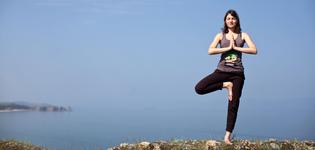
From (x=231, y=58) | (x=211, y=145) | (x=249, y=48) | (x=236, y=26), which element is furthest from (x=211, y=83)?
(x=211, y=145)

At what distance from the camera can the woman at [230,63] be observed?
35.8ft

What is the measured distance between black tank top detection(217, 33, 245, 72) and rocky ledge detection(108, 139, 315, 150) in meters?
2.24

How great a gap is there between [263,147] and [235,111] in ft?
6.38

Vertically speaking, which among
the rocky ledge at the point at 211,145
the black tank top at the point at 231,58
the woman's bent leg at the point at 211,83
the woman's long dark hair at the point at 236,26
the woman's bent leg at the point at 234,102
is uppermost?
the woman's long dark hair at the point at 236,26

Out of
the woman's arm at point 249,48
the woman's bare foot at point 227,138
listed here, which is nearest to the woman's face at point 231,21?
the woman's arm at point 249,48

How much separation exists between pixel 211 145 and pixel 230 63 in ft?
8.05

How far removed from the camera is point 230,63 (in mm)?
10977

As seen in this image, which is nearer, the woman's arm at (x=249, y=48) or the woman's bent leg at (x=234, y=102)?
the woman's arm at (x=249, y=48)

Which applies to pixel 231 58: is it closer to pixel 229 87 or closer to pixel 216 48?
pixel 216 48

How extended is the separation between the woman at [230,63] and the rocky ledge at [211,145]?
1029 millimetres

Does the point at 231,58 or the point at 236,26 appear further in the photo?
the point at 236,26

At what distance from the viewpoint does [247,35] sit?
1108 cm

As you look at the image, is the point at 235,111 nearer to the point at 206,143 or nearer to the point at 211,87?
the point at 211,87

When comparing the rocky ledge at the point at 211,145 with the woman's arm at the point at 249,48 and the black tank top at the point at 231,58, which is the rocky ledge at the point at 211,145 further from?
the woman's arm at the point at 249,48
